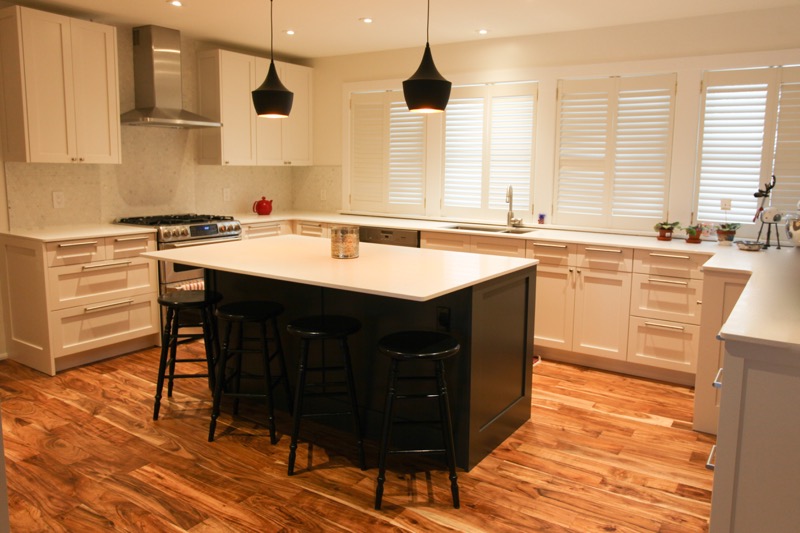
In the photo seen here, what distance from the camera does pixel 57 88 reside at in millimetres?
4438

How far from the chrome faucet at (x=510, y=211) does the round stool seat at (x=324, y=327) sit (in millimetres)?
2583

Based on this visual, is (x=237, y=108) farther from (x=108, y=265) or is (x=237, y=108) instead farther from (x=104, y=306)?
(x=104, y=306)

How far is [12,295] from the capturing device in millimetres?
4535

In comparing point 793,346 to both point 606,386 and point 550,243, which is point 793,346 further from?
point 550,243

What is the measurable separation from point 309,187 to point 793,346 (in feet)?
18.4

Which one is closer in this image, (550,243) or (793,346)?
(793,346)

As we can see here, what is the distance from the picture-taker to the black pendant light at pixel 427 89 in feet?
10.2

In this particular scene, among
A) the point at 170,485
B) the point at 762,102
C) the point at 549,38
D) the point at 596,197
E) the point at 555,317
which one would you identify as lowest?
the point at 170,485

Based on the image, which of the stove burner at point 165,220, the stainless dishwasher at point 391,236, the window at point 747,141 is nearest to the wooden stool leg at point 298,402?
the stainless dishwasher at point 391,236

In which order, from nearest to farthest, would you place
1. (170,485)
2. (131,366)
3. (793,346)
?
1. (793,346)
2. (170,485)
3. (131,366)

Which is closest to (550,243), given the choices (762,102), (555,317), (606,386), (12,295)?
(555,317)

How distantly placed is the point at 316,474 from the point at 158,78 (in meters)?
3.71

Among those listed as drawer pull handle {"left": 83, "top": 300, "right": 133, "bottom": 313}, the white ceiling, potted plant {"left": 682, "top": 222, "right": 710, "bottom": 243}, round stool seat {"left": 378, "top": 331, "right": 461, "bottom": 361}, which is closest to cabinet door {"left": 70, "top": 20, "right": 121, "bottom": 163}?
the white ceiling

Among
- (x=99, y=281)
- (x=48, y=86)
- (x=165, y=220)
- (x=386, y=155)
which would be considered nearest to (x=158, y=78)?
(x=48, y=86)
